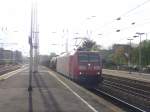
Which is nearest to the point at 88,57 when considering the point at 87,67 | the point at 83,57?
the point at 83,57

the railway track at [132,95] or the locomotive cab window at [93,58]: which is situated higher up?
the locomotive cab window at [93,58]

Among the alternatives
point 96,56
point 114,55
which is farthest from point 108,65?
point 96,56

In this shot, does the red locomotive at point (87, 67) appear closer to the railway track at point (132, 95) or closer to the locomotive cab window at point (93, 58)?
the locomotive cab window at point (93, 58)

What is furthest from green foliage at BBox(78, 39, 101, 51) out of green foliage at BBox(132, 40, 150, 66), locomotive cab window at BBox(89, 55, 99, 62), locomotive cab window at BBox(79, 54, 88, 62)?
green foliage at BBox(132, 40, 150, 66)

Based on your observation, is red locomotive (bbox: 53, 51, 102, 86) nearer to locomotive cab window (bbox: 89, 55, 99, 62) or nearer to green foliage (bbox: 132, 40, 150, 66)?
locomotive cab window (bbox: 89, 55, 99, 62)

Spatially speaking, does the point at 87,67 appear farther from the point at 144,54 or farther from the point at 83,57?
the point at 144,54

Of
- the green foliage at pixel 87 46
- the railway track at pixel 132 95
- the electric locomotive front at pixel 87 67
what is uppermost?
the green foliage at pixel 87 46

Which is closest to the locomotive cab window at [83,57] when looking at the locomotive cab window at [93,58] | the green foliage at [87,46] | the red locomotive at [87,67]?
the red locomotive at [87,67]

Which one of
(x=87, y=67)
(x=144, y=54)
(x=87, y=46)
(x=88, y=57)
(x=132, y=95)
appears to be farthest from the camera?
(x=144, y=54)

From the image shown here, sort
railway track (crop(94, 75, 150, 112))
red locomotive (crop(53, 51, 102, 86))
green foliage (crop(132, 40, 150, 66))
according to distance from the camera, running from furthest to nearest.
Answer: green foliage (crop(132, 40, 150, 66)) → red locomotive (crop(53, 51, 102, 86)) → railway track (crop(94, 75, 150, 112))

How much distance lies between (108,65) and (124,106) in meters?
99.4

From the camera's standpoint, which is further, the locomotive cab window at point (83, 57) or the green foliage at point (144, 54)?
the green foliage at point (144, 54)

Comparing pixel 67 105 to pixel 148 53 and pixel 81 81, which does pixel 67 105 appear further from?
pixel 148 53

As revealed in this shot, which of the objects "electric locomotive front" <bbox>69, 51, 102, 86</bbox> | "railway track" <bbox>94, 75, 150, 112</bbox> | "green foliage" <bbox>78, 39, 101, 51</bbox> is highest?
"green foliage" <bbox>78, 39, 101, 51</bbox>
